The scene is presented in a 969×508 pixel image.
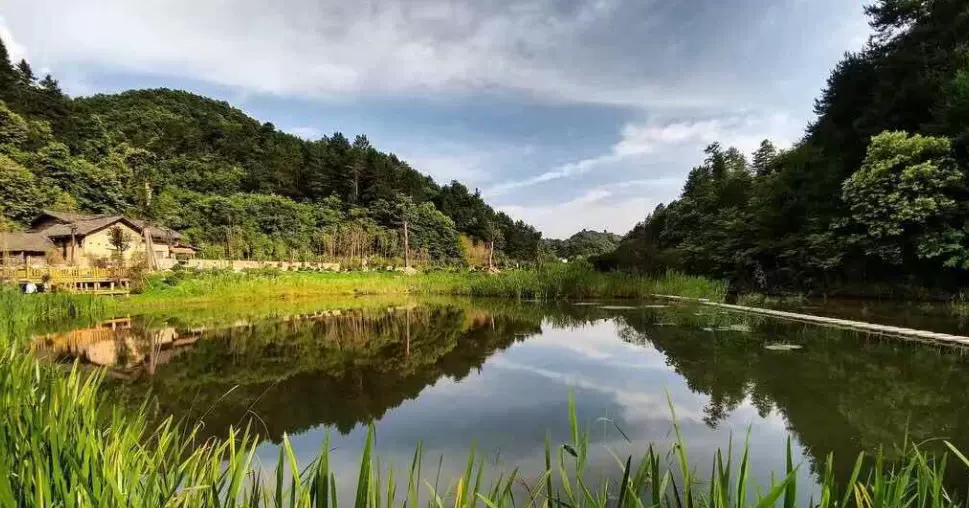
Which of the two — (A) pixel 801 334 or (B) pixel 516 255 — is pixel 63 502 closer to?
(A) pixel 801 334

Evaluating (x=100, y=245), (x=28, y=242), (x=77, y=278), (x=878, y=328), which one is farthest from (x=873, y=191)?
(x=28, y=242)

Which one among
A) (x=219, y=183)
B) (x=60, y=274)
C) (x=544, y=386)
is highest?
(x=219, y=183)

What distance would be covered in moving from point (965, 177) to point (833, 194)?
3.21m

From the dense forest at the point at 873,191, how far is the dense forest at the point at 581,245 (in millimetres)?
32511

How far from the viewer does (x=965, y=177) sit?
10914 mm

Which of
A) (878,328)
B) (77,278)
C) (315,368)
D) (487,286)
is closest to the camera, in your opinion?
(315,368)

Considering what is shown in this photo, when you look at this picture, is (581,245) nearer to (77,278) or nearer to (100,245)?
(100,245)

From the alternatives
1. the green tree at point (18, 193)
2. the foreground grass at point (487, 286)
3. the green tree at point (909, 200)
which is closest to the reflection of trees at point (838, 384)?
the green tree at point (909, 200)

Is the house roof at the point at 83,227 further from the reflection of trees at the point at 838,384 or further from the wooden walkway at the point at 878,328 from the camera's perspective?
the wooden walkway at the point at 878,328

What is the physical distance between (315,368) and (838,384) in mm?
5481

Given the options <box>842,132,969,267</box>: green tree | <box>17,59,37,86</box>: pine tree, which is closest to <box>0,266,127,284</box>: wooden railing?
<box>842,132,969,267</box>: green tree

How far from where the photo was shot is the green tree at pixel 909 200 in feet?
35.2

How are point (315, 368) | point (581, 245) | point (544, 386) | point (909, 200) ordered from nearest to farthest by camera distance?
point (544, 386)
point (315, 368)
point (909, 200)
point (581, 245)

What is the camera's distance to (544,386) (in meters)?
4.84
